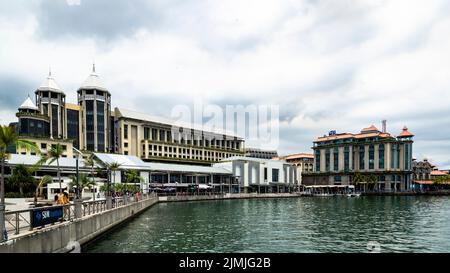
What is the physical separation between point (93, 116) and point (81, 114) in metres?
4.25

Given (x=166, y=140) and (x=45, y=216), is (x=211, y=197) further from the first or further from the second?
(x=45, y=216)

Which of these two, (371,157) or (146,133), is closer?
(146,133)

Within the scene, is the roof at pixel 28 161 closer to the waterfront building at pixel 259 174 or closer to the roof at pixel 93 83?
the roof at pixel 93 83

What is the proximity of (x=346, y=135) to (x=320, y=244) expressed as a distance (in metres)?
149

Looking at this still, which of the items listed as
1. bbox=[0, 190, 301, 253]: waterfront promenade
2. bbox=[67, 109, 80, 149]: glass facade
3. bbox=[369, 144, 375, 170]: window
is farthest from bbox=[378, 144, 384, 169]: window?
bbox=[0, 190, 301, 253]: waterfront promenade

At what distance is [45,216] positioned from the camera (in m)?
16.7

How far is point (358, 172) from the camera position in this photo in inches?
6063

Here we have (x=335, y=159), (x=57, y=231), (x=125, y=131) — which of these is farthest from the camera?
(x=335, y=159)

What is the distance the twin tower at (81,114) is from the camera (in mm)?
100938

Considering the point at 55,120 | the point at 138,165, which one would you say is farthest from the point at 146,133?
the point at 55,120

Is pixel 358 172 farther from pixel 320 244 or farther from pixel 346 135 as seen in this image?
pixel 320 244

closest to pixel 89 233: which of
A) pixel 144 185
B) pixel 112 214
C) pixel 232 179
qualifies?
pixel 112 214

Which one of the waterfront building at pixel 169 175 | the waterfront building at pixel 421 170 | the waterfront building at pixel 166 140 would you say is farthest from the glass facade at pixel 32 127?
the waterfront building at pixel 421 170

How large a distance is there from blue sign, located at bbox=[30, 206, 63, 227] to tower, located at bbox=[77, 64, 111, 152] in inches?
3805
